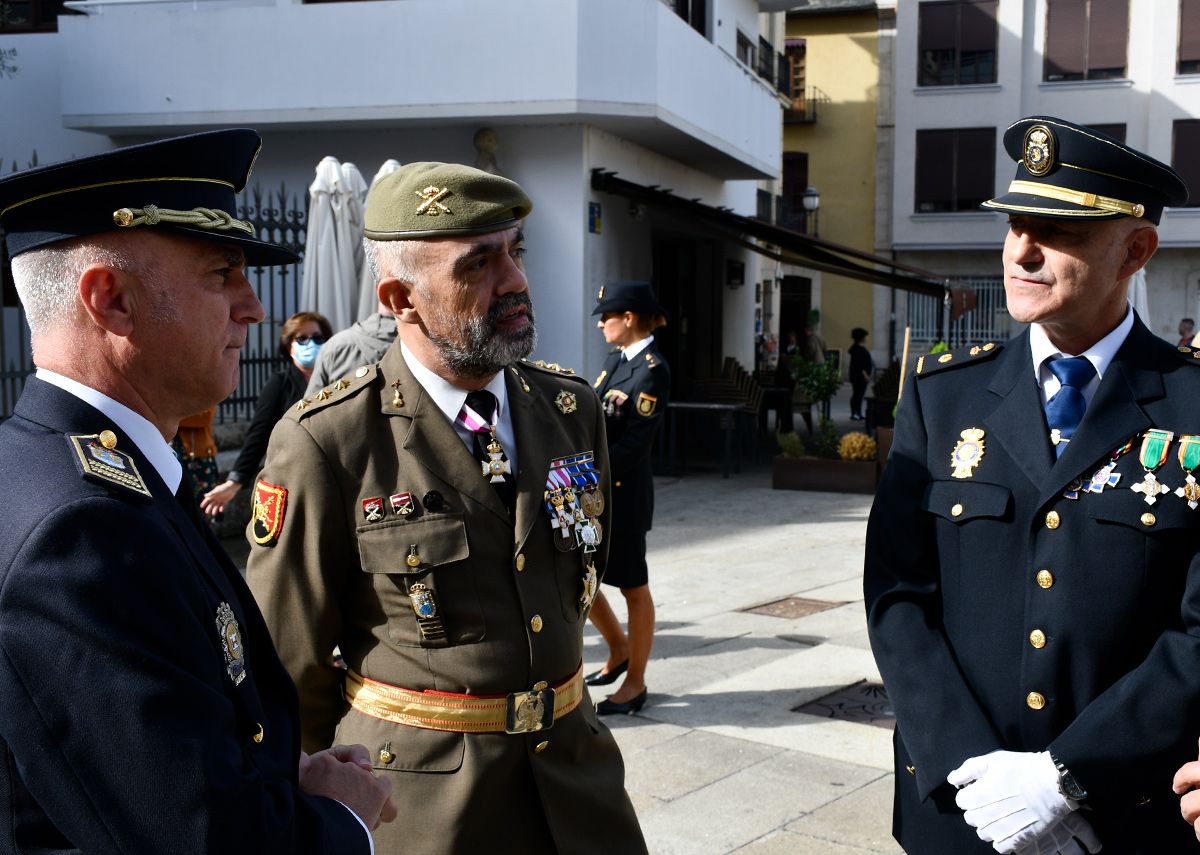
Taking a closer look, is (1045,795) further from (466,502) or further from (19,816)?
(19,816)

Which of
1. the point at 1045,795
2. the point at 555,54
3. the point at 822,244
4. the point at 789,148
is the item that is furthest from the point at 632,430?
the point at 789,148

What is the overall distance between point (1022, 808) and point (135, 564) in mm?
1669

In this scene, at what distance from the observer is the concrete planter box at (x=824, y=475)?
43.4 ft

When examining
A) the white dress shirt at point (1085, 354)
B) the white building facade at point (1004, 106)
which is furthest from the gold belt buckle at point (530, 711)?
the white building facade at point (1004, 106)

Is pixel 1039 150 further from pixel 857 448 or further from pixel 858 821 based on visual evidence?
pixel 857 448

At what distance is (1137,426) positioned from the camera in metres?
2.50

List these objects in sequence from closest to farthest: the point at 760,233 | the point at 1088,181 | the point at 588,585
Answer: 1. the point at 1088,181
2. the point at 588,585
3. the point at 760,233

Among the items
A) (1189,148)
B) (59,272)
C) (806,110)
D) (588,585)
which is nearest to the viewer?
(59,272)

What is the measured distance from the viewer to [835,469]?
43.9 feet

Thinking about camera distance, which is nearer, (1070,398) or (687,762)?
(1070,398)

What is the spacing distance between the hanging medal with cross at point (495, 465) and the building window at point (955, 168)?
3339 centimetres

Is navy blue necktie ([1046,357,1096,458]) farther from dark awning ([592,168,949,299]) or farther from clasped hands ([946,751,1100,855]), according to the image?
dark awning ([592,168,949,299])

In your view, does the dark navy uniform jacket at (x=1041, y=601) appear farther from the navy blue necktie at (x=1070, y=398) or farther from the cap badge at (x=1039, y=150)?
the cap badge at (x=1039, y=150)

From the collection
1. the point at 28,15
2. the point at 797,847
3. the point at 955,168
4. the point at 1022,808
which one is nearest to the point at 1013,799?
the point at 1022,808
